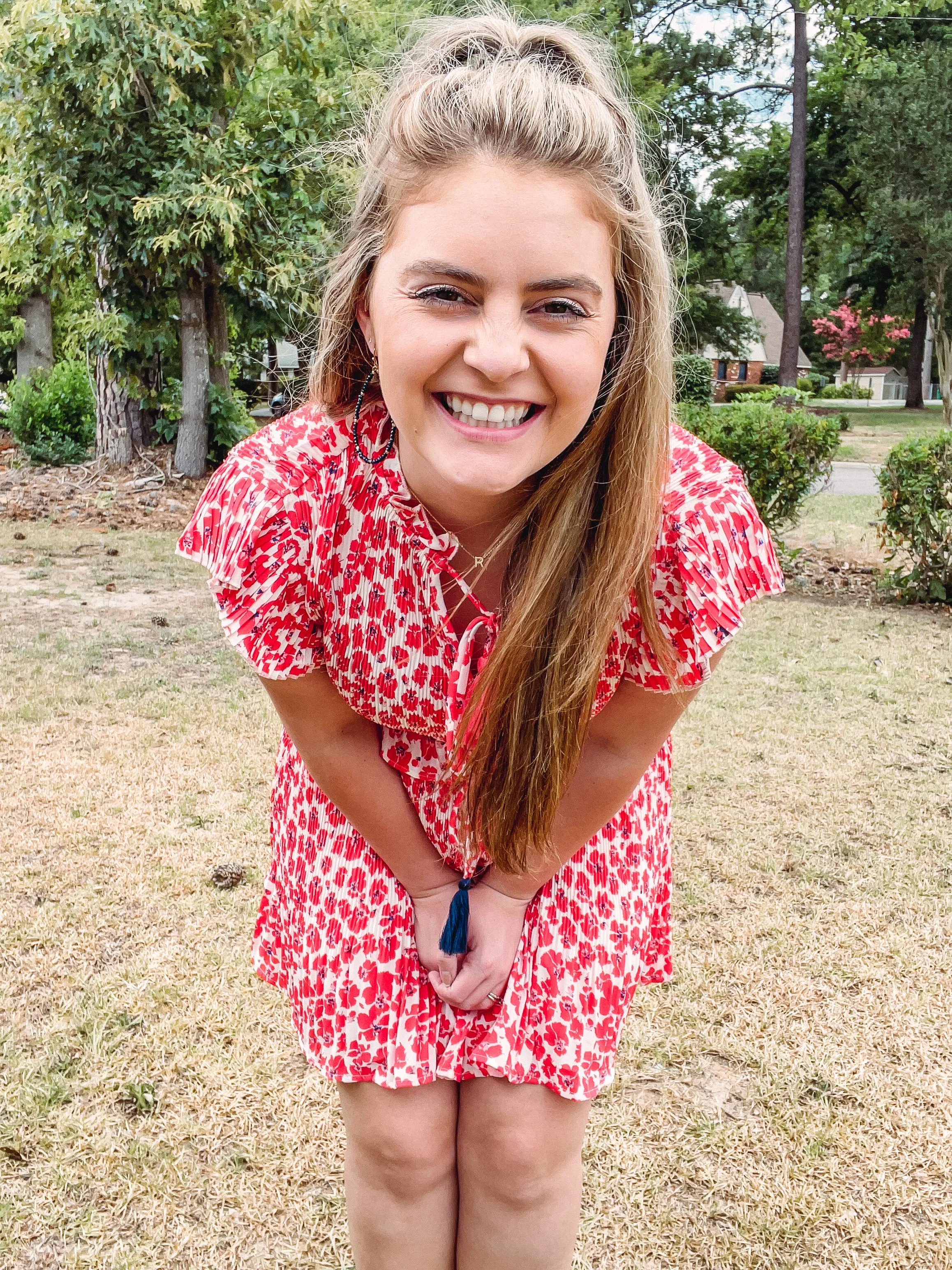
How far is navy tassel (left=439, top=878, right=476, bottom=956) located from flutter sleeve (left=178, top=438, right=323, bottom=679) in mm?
469

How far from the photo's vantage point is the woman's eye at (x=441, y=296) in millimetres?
1426

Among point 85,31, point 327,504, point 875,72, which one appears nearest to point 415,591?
point 327,504

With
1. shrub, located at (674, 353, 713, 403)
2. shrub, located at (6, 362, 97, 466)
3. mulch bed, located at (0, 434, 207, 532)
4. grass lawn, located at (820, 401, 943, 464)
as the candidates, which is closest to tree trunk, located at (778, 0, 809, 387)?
shrub, located at (674, 353, 713, 403)

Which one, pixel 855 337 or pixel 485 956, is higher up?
pixel 855 337

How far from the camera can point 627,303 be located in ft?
5.31

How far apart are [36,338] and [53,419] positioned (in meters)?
5.94

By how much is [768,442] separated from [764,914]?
4.94 metres

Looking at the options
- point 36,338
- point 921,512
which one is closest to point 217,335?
point 921,512

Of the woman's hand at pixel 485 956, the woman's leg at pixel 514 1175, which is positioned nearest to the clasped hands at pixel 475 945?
the woman's hand at pixel 485 956

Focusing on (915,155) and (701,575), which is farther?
(915,155)

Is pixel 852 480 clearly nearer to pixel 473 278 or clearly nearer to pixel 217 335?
pixel 217 335

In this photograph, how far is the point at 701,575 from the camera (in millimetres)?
1584

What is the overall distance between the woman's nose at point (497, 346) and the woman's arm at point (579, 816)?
570 millimetres

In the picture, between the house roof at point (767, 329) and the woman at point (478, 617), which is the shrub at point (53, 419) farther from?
the house roof at point (767, 329)
